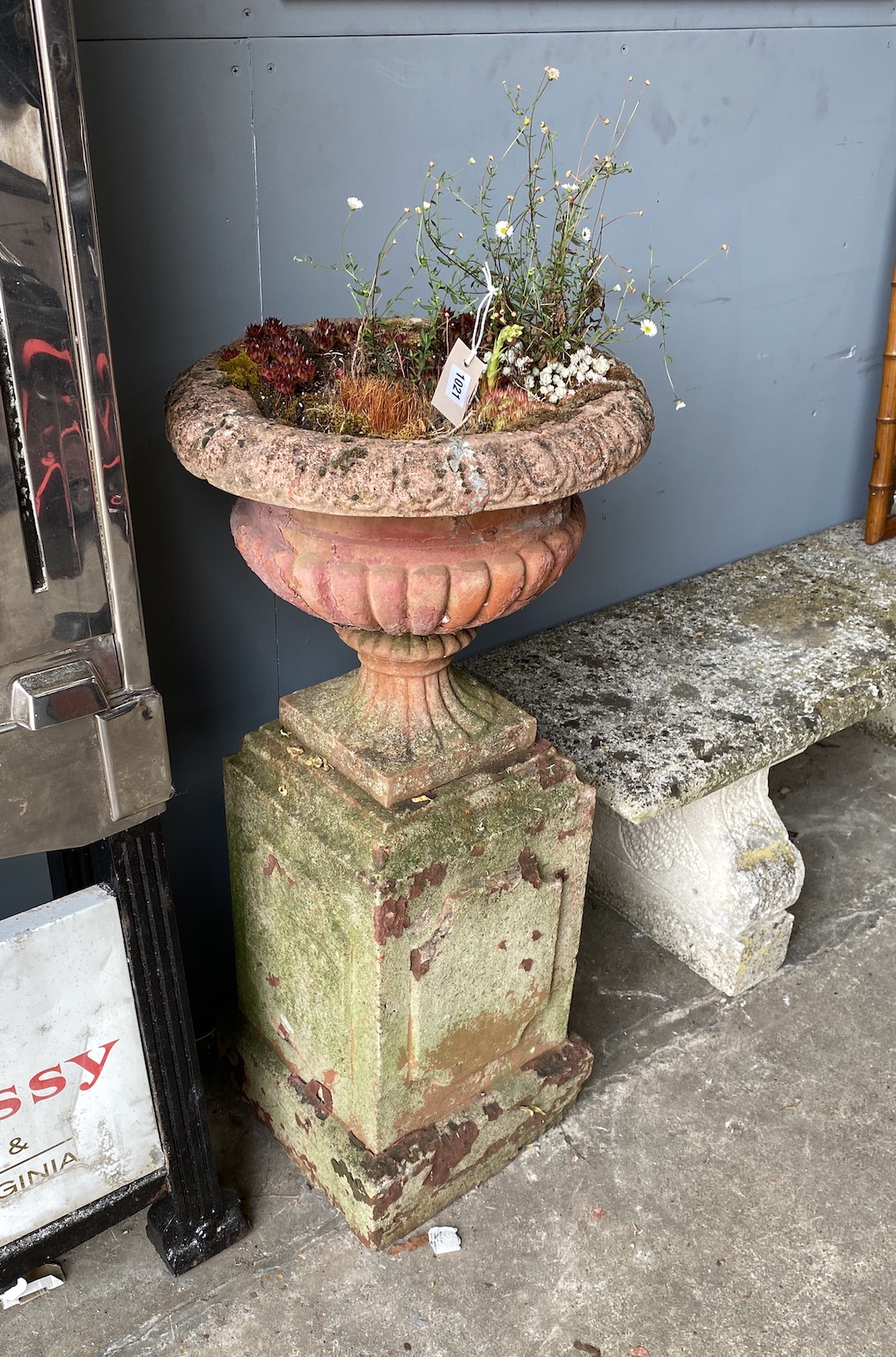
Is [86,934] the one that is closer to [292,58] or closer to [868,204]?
[292,58]

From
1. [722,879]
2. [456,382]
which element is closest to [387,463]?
[456,382]

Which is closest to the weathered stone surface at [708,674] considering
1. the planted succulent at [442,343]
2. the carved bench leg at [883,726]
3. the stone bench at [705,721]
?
the stone bench at [705,721]

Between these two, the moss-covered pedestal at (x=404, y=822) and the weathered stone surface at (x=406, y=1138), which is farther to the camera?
the weathered stone surface at (x=406, y=1138)

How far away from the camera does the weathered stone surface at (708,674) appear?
2.23 metres

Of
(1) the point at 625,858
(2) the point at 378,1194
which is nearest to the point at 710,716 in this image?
(1) the point at 625,858

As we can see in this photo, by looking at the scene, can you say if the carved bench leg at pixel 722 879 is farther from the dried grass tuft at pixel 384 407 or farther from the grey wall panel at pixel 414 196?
the dried grass tuft at pixel 384 407

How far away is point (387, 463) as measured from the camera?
148cm

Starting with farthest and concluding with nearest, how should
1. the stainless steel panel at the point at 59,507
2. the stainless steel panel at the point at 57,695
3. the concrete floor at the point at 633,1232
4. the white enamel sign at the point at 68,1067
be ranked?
the concrete floor at the point at 633,1232 → the white enamel sign at the point at 68,1067 → the stainless steel panel at the point at 57,695 → the stainless steel panel at the point at 59,507

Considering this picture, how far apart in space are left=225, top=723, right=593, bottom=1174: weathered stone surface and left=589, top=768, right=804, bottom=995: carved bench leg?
1.71 feet

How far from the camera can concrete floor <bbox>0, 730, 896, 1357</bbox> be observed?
1891mm

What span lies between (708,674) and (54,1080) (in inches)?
61.4

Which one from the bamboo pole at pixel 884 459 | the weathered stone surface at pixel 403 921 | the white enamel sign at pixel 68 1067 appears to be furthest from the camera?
the bamboo pole at pixel 884 459

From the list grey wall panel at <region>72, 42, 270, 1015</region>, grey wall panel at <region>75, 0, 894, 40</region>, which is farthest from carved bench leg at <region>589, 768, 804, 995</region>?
grey wall panel at <region>75, 0, 894, 40</region>

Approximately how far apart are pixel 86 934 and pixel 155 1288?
0.74 metres
